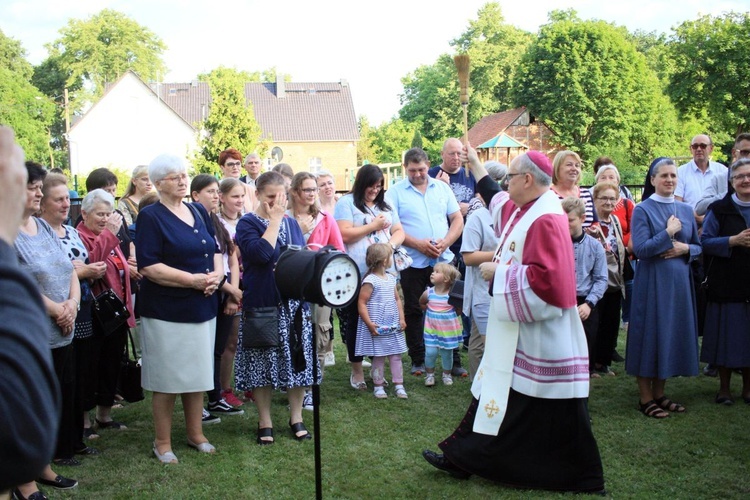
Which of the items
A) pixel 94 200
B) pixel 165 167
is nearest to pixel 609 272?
pixel 165 167

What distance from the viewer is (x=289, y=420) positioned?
6.08 m

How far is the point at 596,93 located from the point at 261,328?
47.5m

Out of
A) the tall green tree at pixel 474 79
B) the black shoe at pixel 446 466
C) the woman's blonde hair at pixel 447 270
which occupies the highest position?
the tall green tree at pixel 474 79

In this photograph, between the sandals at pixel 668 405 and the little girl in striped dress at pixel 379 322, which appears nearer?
the sandals at pixel 668 405

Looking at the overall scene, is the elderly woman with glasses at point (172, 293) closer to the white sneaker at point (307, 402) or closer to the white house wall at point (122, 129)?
the white sneaker at point (307, 402)

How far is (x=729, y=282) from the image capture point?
6.52 meters

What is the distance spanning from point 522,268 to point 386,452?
74.5 inches

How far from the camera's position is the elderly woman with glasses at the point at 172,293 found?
5.12 metres

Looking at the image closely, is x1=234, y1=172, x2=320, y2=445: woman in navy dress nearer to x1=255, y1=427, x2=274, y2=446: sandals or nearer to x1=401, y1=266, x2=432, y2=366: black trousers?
x1=255, y1=427, x2=274, y2=446: sandals

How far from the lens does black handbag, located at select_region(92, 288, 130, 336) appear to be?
5.50m

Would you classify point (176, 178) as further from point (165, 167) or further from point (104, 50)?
point (104, 50)

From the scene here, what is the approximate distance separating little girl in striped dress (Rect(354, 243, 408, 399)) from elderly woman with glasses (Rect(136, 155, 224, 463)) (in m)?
1.95

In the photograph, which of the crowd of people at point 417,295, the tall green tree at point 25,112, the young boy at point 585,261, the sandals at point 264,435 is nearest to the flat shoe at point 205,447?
the crowd of people at point 417,295

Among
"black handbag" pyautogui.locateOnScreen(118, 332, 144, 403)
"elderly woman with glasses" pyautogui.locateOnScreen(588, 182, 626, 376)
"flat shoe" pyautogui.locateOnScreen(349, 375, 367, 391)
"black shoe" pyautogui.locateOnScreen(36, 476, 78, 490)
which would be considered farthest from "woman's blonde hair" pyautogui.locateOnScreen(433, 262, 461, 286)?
"black shoe" pyautogui.locateOnScreen(36, 476, 78, 490)
